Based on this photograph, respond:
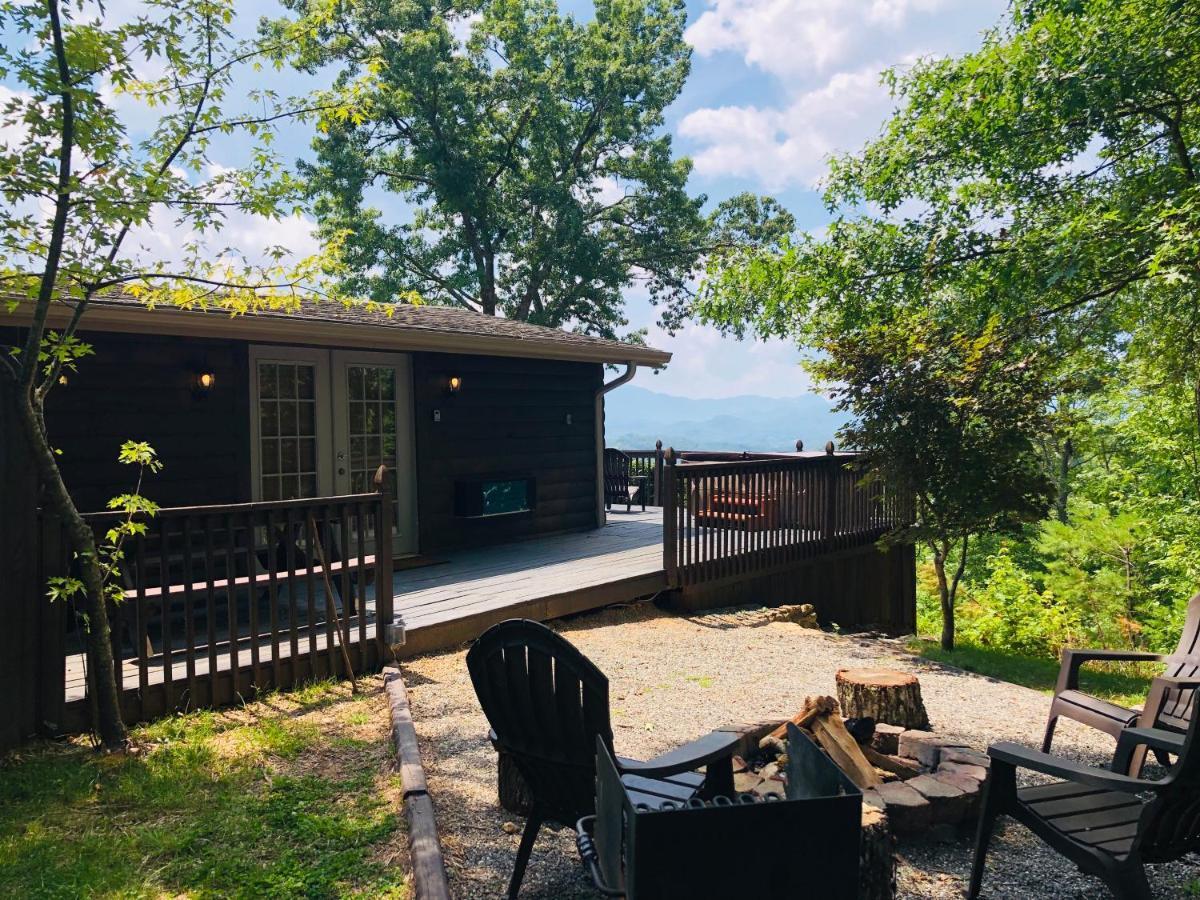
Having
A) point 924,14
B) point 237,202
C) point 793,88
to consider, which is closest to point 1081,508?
point 793,88

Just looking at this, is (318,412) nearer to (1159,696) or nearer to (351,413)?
(351,413)

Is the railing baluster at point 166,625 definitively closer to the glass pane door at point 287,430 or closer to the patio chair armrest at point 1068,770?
the glass pane door at point 287,430

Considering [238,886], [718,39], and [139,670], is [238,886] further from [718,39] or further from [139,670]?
[718,39]

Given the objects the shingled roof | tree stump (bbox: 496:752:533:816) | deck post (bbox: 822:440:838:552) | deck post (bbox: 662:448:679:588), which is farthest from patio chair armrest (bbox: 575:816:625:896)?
deck post (bbox: 822:440:838:552)

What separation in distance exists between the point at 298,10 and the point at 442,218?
648 centimetres

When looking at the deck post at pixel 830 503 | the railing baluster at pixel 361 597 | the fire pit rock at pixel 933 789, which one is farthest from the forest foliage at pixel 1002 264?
the railing baluster at pixel 361 597

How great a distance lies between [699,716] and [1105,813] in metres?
2.19

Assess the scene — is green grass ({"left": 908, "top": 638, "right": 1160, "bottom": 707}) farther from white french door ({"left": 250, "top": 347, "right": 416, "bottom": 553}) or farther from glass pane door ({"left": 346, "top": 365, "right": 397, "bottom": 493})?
glass pane door ({"left": 346, "top": 365, "right": 397, "bottom": 493})

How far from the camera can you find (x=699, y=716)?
460cm

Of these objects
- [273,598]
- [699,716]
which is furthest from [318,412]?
[699,716]

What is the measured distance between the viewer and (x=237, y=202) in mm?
4250

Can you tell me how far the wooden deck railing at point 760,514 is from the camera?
751 cm

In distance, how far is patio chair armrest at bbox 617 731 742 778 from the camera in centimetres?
249

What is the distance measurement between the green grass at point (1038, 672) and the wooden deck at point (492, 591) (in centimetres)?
267
